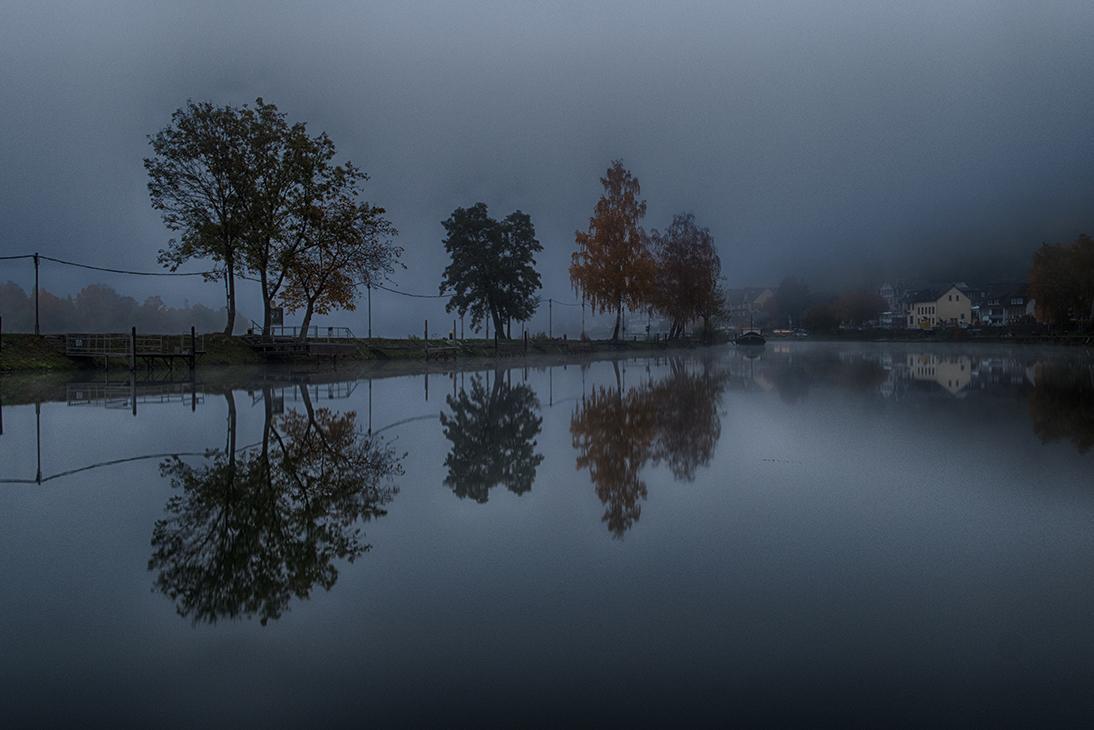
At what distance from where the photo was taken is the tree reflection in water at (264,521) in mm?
4137

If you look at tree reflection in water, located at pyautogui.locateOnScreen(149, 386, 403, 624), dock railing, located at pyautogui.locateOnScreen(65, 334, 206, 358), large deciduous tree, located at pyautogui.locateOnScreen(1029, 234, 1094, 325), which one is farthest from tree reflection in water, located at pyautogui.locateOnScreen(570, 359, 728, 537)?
large deciduous tree, located at pyautogui.locateOnScreen(1029, 234, 1094, 325)

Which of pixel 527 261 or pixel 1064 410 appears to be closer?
pixel 1064 410

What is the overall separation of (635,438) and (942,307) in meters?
155

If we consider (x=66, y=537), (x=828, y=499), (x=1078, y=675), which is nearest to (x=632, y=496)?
(x=828, y=499)

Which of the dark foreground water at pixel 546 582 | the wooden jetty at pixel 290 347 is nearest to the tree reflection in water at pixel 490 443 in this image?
the dark foreground water at pixel 546 582

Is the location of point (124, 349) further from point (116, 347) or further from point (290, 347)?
point (290, 347)

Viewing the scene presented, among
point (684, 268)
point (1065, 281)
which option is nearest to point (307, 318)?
point (684, 268)

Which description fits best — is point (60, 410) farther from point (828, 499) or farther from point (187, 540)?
point (828, 499)

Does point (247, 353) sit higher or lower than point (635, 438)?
higher

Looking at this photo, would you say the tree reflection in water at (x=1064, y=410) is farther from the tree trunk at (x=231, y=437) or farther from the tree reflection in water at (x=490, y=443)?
the tree trunk at (x=231, y=437)

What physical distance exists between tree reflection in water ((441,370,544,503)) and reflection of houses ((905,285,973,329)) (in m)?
141

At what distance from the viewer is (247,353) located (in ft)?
106

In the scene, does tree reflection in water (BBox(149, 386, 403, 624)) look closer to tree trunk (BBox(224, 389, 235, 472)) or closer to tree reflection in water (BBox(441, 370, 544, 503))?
tree trunk (BBox(224, 389, 235, 472))

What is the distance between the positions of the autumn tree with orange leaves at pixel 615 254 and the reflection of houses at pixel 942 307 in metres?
103
